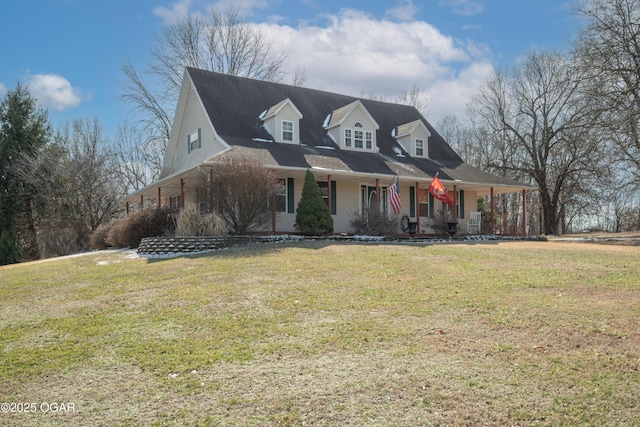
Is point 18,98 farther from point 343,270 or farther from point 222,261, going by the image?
point 343,270

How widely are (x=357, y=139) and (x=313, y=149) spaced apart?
2993 millimetres

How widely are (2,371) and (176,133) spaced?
21.7 m

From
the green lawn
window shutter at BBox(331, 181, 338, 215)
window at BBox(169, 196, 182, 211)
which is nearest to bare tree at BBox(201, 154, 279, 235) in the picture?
window shutter at BBox(331, 181, 338, 215)

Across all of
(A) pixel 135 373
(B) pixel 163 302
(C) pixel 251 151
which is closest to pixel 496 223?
(C) pixel 251 151

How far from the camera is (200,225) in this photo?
1612 centimetres

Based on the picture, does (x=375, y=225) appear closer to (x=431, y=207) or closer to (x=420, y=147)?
(x=431, y=207)

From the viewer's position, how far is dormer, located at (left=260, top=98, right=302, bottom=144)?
72.7 feet

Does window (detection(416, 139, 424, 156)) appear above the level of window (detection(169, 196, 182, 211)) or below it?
above

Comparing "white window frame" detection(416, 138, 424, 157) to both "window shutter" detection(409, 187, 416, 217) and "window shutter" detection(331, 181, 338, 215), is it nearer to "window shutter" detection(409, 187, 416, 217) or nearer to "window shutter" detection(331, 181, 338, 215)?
"window shutter" detection(409, 187, 416, 217)

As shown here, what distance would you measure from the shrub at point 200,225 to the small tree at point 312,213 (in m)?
3.40

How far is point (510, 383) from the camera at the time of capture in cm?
502

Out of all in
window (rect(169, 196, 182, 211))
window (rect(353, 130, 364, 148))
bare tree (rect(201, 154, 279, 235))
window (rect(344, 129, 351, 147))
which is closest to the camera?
bare tree (rect(201, 154, 279, 235))

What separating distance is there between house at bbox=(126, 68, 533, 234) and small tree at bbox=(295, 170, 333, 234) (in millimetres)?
986

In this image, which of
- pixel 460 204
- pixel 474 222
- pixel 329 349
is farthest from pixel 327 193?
pixel 329 349
